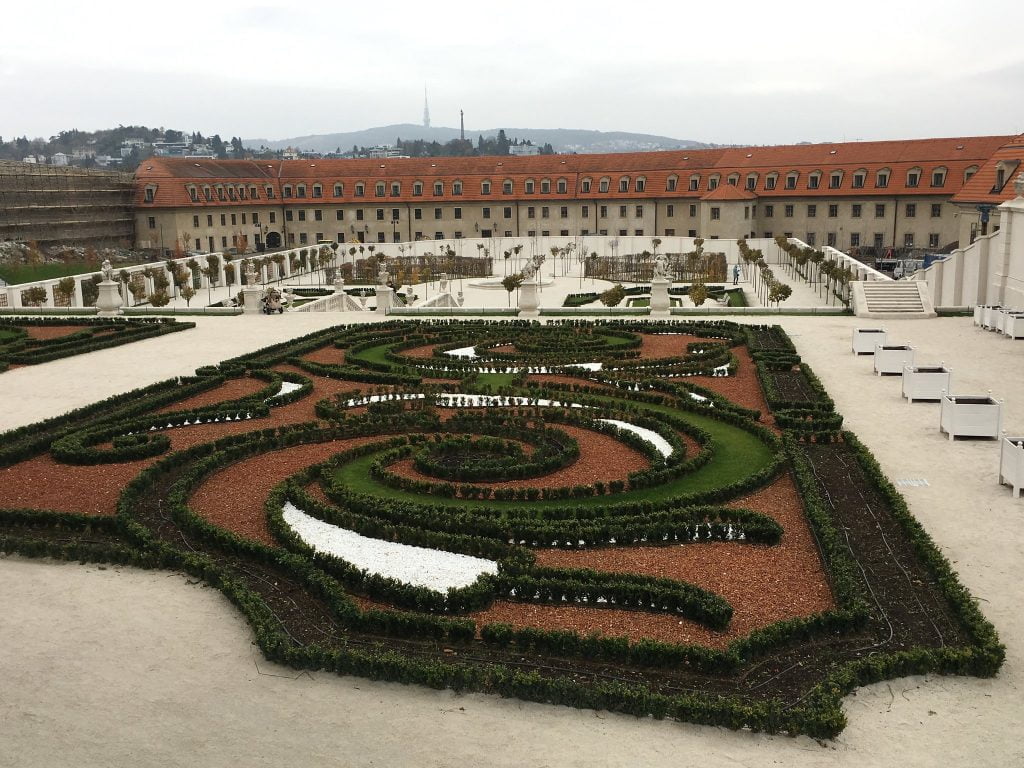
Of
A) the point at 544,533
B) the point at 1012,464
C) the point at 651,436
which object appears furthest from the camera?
the point at 651,436

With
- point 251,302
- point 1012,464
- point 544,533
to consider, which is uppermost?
point 1012,464

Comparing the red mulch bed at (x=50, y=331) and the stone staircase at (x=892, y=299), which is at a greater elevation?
the stone staircase at (x=892, y=299)

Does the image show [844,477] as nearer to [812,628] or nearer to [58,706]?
[812,628]

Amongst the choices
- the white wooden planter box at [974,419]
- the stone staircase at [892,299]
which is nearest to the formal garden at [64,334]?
the white wooden planter box at [974,419]

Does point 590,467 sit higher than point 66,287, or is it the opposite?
point 66,287

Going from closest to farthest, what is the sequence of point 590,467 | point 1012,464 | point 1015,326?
1. point 1012,464
2. point 590,467
3. point 1015,326

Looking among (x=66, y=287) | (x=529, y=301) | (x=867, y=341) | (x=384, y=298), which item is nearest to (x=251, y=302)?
(x=384, y=298)

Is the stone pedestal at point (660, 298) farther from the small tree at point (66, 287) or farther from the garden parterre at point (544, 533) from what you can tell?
the small tree at point (66, 287)

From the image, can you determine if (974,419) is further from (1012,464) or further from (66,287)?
(66,287)
